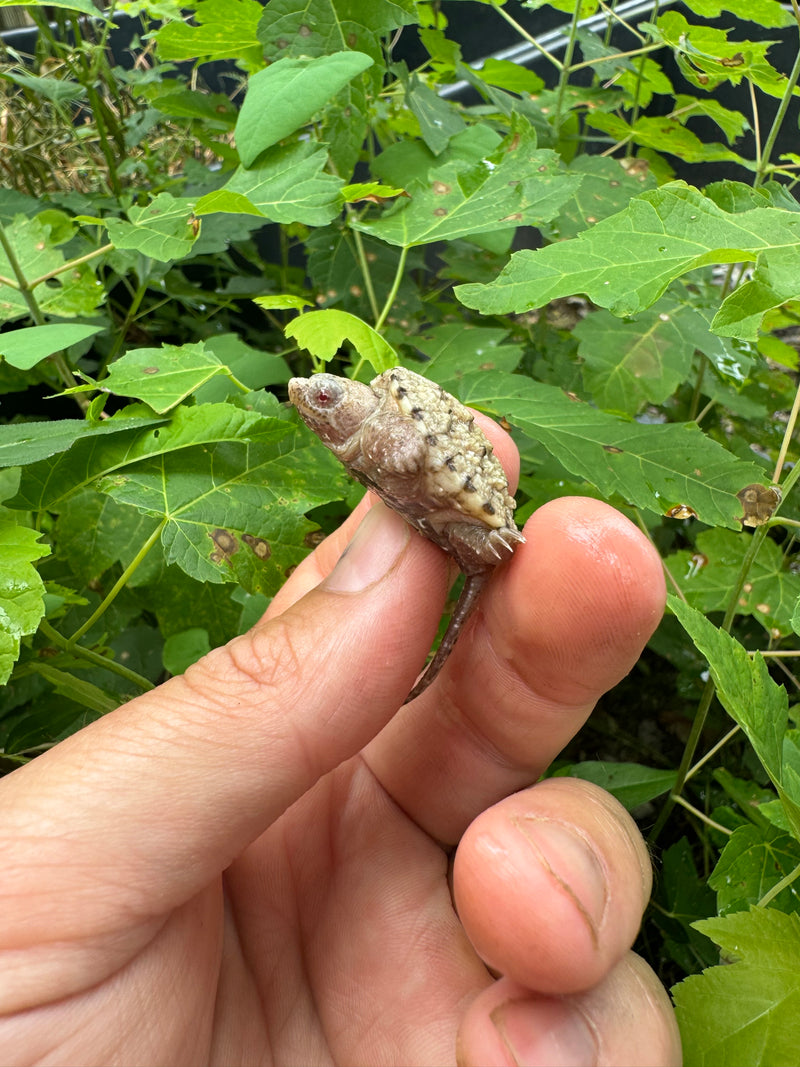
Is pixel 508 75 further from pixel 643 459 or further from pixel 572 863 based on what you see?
pixel 572 863

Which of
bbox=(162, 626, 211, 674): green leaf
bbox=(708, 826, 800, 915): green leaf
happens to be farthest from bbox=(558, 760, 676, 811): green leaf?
bbox=(162, 626, 211, 674): green leaf

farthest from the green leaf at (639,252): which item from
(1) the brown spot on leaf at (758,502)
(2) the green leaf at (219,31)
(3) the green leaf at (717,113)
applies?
(3) the green leaf at (717,113)

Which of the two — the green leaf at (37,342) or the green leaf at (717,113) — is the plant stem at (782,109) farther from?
the green leaf at (37,342)

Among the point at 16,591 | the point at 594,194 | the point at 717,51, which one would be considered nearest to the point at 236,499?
the point at 16,591

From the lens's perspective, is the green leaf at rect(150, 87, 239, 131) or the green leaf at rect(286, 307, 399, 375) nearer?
the green leaf at rect(286, 307, 399, 375)

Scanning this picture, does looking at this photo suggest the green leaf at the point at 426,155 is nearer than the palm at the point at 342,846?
No

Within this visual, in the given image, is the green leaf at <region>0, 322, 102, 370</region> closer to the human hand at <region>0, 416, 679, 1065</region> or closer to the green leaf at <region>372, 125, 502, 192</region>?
the human hand at <region>0, 416, 679, 1065</region>
